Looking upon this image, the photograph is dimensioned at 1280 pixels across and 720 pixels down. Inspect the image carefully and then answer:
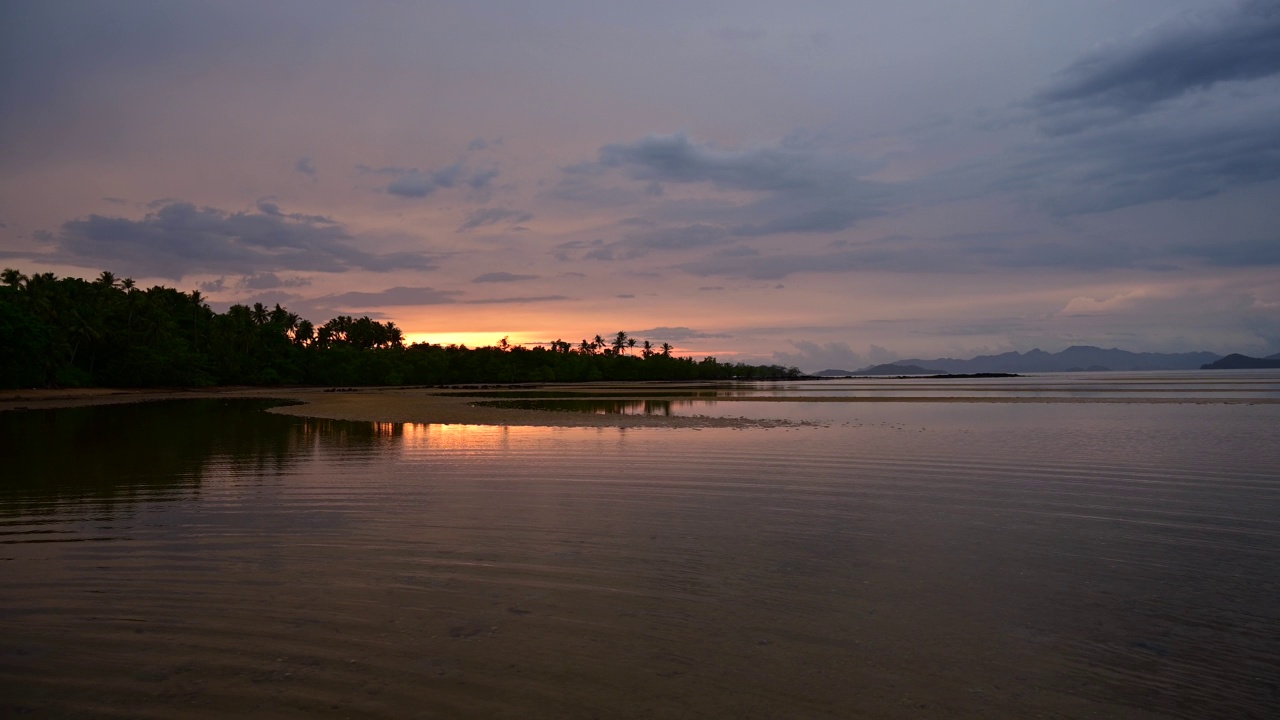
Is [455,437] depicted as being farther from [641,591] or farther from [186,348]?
[186,348]

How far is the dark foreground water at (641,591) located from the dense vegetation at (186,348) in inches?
3438

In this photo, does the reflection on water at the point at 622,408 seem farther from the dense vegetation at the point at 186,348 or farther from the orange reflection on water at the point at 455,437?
the dense vegetation at the point at 186,348

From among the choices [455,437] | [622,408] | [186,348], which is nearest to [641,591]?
[455,437]

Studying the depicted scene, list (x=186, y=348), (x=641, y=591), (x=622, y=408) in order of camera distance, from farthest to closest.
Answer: (x=186, y=348), (x=622, y=408), (x=641, y=591)

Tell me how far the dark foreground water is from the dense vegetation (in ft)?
286

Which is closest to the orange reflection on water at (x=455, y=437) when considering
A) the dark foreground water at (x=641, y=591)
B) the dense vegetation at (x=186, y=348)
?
the dark foreground water at (x=641, y=591)

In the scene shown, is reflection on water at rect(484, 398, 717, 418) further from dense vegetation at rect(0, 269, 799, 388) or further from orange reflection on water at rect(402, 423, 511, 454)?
dense vegetation at rect(0, 269, 799, 388)

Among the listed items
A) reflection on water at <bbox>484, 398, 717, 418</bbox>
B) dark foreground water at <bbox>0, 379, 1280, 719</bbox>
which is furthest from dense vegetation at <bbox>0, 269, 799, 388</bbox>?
dark foreground water at <bbox>0, 379, 1280, 719</bbox>

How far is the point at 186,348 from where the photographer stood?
118188 mm

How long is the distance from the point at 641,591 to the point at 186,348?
5152 inches

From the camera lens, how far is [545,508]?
50.9ft

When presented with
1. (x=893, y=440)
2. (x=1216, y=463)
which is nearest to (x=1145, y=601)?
(x=1216, y=463)

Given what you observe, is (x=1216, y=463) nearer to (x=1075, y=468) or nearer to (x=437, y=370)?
(x=1075, y=468)

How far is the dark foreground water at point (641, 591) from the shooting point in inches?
270
